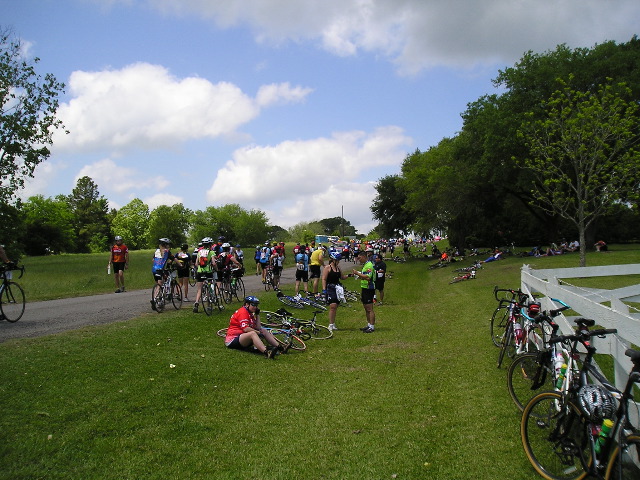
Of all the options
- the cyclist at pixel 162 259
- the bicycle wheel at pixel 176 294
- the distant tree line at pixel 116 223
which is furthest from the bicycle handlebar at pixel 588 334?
the distant tree line at pixel 116 223

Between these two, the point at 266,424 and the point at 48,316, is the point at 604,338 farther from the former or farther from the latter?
the point at 48,316

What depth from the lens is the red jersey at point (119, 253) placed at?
16.5 metres

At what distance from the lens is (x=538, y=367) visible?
586 centimetres

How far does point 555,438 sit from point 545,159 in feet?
84.8

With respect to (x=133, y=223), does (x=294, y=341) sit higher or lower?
lower

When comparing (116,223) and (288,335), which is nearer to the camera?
(288,335)

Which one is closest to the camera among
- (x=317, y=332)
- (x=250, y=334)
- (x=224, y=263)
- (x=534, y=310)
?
(x=534, y=310)

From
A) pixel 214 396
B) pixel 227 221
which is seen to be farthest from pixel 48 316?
pixel 227 221

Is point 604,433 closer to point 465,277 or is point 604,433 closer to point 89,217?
point 465,277

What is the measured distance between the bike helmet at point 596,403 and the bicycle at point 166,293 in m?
11.4

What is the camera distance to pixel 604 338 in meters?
5.14

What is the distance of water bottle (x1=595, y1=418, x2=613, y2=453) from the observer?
13.0ft

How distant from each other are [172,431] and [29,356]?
348cm

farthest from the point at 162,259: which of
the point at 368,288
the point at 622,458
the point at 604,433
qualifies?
the point at 622,458
